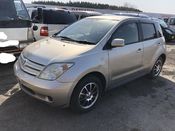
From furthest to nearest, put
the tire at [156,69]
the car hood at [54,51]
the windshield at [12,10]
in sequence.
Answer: the tire at [156,69] → the windshield at [12,10] → the car hood at [54,51]

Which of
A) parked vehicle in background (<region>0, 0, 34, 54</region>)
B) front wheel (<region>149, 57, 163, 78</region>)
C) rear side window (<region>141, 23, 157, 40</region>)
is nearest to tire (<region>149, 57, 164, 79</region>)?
front wheel (<region>149, 57, 163, 78</region>)

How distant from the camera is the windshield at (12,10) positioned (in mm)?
6393

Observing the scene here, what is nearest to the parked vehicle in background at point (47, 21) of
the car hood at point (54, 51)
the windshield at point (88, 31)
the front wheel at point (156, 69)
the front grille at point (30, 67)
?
the windshield at point (88, 31)

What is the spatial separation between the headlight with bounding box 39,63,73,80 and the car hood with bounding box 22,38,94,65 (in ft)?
0.33

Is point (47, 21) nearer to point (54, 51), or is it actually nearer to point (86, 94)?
point (54, 51)

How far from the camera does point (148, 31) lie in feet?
20.3

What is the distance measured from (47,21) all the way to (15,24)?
173 cm

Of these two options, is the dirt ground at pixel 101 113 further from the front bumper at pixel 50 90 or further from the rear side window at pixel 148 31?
the rear side window at pixel 148 31

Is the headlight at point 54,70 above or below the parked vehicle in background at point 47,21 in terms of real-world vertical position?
below

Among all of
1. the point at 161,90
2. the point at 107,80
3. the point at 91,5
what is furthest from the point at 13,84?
the point at 91,5

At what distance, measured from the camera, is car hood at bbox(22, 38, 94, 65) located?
13.7ft

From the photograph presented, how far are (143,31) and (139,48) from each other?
59 cm

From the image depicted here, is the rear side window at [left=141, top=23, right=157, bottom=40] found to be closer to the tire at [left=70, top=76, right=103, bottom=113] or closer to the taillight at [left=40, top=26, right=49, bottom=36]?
the tire at [left=70, top=76, right=103, bottom=113]

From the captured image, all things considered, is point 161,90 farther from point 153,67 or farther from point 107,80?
point 107,80
